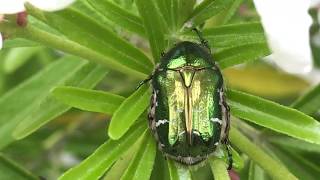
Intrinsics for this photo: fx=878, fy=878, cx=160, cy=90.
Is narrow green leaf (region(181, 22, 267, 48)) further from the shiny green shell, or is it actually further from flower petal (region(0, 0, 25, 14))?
flower petal (region(0, 0, 25, 14))

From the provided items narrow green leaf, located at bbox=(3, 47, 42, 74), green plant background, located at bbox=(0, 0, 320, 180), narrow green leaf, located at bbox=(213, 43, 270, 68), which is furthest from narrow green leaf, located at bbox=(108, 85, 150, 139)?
narrow green leaf, located at bbox=(3, 47, 42, 74)

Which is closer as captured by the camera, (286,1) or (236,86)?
(286,1)

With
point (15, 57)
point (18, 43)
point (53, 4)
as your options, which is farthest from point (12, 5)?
point (15, 57)

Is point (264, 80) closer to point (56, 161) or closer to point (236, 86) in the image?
point (236, 86)

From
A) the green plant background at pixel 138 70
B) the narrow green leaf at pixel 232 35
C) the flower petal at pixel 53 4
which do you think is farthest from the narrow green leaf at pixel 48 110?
the flower petal at pixel 53 4

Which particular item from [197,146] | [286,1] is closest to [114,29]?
[197,146]

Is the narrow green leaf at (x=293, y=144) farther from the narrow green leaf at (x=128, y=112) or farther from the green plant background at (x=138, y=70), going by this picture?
the narrow green leaf at (x=128, y=112)

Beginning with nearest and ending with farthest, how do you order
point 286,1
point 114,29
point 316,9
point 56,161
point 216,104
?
point 286,1, point 216,104, point 114,29, point 316,9, point 56,161

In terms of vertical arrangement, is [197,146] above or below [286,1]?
below
